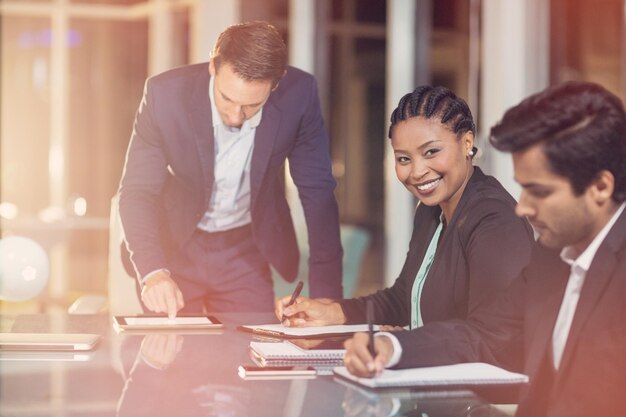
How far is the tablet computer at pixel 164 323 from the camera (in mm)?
2283

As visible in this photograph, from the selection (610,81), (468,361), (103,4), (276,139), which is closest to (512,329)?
(468,361)

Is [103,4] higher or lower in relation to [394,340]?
higher

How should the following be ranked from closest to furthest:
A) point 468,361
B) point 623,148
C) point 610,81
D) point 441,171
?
1. point 623,148
2. point 468,361
3. point 441,171
4. point 610,81

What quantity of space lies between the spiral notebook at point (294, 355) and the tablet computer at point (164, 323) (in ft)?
1.19

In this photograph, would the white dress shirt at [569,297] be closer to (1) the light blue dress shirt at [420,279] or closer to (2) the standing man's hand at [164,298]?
(1) the light blue dress shirt at [420,279]

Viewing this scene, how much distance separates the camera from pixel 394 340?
5.56ft

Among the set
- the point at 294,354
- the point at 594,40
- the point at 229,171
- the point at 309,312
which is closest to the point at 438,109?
the point at 309,312

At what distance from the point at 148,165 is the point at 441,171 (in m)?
1.03

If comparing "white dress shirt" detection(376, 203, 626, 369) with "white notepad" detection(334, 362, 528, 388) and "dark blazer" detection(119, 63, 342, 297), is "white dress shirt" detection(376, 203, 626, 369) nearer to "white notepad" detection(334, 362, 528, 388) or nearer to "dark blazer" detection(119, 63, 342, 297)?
"white notepad" detection(334, 362, 528, 388)

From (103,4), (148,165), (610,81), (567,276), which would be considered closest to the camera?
(567,276)

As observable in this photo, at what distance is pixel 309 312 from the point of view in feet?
7.51

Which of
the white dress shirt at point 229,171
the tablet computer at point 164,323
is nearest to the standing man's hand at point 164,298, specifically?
the tablet computer at point 164,323

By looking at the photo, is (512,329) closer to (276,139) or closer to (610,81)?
(276,139)

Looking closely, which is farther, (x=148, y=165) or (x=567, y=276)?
(x=148, y=165)
